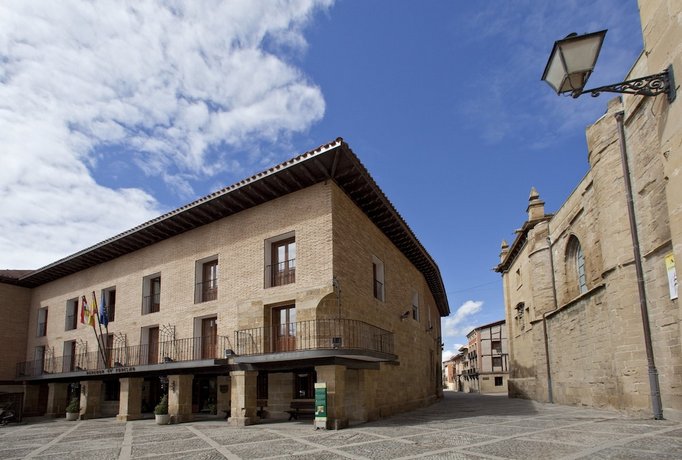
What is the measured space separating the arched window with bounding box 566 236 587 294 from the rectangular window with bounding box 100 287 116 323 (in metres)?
18.7

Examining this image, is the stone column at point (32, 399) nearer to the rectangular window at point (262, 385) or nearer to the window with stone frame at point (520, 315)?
the rectangular window at point (262, 385)

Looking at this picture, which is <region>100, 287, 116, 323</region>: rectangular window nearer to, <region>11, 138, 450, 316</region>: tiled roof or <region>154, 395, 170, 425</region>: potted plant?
<region>11, 138, 450, 316</region>: tiled roof

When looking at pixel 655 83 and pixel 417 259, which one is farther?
pixel 417 259

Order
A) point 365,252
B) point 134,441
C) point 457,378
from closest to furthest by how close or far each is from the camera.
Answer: point 134,441, point 365,252, point 457,378

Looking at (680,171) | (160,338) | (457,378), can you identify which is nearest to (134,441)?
(160,338)

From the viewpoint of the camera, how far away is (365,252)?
1630cm

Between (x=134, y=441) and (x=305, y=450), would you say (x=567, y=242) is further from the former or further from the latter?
(x=134, y=441)

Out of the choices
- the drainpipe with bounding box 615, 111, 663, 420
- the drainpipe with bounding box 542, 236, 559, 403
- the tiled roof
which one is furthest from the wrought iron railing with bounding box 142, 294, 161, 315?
the drainpipe with bounding box 542, 236, 559, 403

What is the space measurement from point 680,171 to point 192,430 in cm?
1274

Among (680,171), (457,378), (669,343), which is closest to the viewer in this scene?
(680,171)

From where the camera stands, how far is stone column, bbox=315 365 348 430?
39.6 ft

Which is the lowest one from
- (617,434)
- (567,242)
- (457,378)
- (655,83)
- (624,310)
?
(457,378)

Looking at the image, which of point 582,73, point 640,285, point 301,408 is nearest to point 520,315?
point 640,285

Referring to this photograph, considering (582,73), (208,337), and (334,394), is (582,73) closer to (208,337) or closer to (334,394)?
(334,394)
